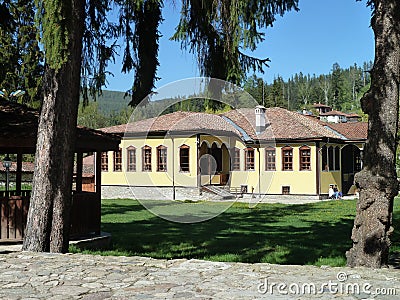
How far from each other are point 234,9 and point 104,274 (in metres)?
4.53

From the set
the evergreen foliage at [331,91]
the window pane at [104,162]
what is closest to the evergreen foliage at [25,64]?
the window pane at [104,162]

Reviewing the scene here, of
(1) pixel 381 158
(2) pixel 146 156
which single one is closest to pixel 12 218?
(1) pixel 381 158

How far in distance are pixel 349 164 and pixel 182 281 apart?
2871cm

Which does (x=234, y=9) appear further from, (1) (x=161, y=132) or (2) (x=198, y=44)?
(1) (x=161, y=132)

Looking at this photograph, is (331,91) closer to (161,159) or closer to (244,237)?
(161,159)

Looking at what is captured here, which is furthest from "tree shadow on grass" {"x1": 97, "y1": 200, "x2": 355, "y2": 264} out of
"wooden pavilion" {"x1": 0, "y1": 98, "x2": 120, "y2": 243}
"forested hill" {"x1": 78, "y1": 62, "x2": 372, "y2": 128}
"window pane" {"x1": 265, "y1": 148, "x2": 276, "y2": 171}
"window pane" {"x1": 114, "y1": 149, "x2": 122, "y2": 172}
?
"forested hill" {"x1": 78, "y1": 62, "x2": 372, "y2": 128}

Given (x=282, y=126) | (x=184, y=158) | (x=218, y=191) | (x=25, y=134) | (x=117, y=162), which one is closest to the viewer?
(x=25, y=134)

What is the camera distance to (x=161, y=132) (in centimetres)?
2845

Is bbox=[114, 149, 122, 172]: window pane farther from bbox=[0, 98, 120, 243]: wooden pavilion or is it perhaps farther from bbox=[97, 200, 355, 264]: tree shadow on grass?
bbox=[0, 98, 120, 243]: wooden pavilion

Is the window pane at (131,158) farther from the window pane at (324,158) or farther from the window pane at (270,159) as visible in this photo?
the window pane at (324,158)

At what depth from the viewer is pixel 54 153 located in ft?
27.2

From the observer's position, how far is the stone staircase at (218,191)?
89.2 ft

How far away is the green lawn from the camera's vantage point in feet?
32.4

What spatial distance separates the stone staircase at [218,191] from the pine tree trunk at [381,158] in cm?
1992
